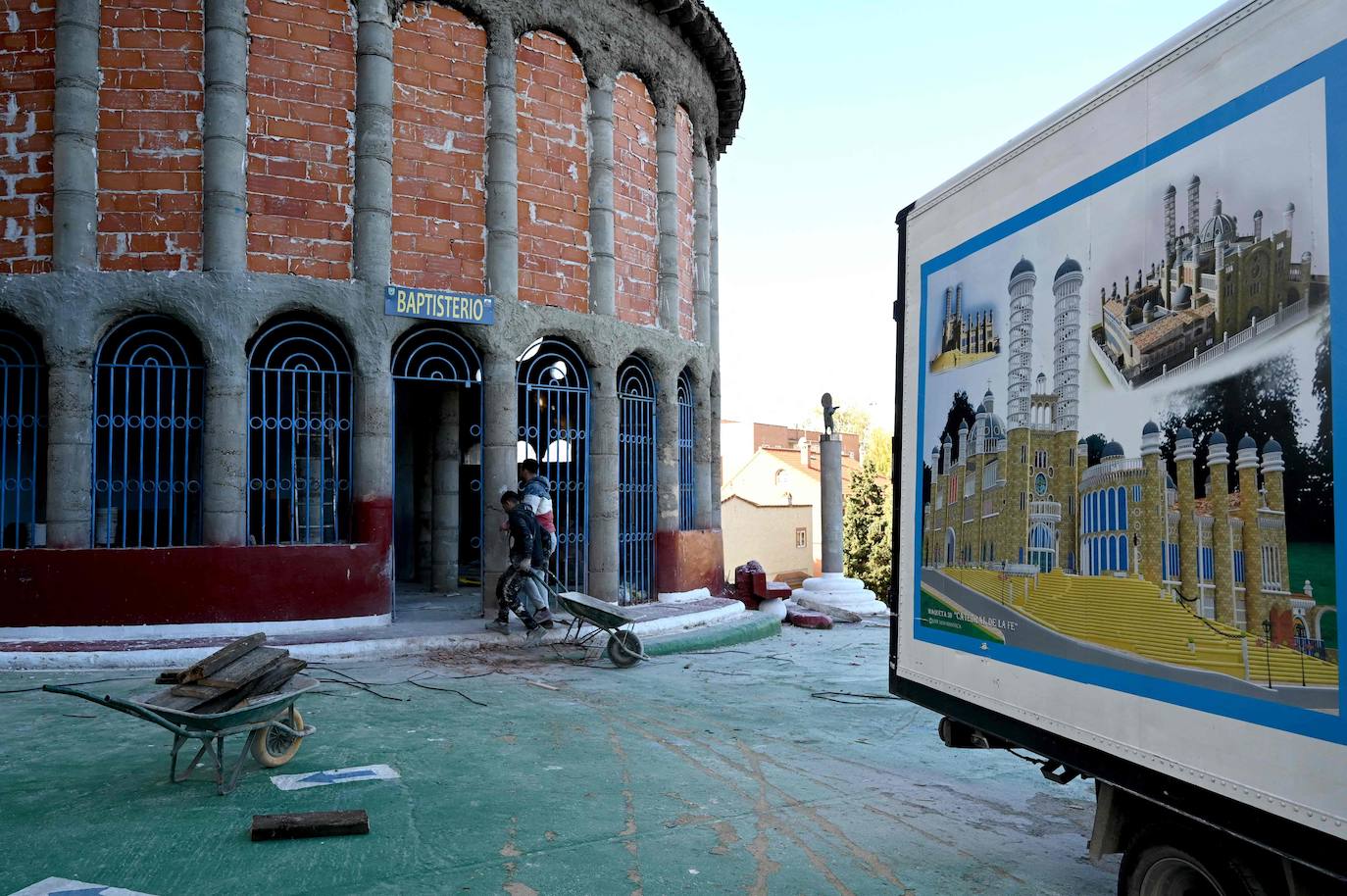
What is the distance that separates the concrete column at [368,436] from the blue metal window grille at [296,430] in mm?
226

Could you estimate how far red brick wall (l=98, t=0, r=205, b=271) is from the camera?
454 inches

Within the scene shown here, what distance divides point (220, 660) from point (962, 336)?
197 inches

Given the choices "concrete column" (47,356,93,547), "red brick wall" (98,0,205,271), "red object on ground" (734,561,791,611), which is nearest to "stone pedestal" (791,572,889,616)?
"red object on ground" (734,561,791,611)

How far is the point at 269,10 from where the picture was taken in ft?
39.3

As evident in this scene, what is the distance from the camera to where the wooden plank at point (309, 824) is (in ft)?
17.2

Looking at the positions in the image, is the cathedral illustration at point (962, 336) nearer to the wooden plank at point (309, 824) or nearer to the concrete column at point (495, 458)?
the wooden plank at point (309, 824)

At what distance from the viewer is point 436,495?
55.1 ft

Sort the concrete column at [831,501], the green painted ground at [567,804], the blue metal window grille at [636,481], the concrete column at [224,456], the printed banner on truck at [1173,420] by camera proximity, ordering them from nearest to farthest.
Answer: the printed banner on truck at [1173,420] < the green painted ground at [567,804] < the concrete column at [224,456] < the blue metal window grille at [636,481] < the concrete column at [831,501]

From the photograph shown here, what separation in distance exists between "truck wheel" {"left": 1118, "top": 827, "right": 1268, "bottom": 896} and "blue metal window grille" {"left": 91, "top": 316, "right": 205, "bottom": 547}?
10.3 metres

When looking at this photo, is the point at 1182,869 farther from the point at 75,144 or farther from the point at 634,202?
the point at 634,202

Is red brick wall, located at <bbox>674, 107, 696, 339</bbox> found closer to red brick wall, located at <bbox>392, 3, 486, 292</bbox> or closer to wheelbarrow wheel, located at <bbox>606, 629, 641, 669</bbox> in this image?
red brick wall, located at <bbox>392, 3, 486, 292</bbox>

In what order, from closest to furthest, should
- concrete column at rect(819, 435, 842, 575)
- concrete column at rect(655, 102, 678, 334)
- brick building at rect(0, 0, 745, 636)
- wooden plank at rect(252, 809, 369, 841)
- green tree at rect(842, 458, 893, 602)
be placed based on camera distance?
wooden plank at rect(252, 809, 369, 841) < brick building at rect(0, 0, 745, 636) < concrete column at rect(655, 102, 678, 334) < concrete column at rect(819, 435, 842, 575) < green tree at rect(842, 458, 893, 602)

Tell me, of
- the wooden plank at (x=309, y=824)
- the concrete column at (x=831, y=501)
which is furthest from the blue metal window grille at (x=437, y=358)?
the wooden plank at (x=309, y=824)

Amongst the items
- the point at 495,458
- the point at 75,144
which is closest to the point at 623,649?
the point at 495,458
